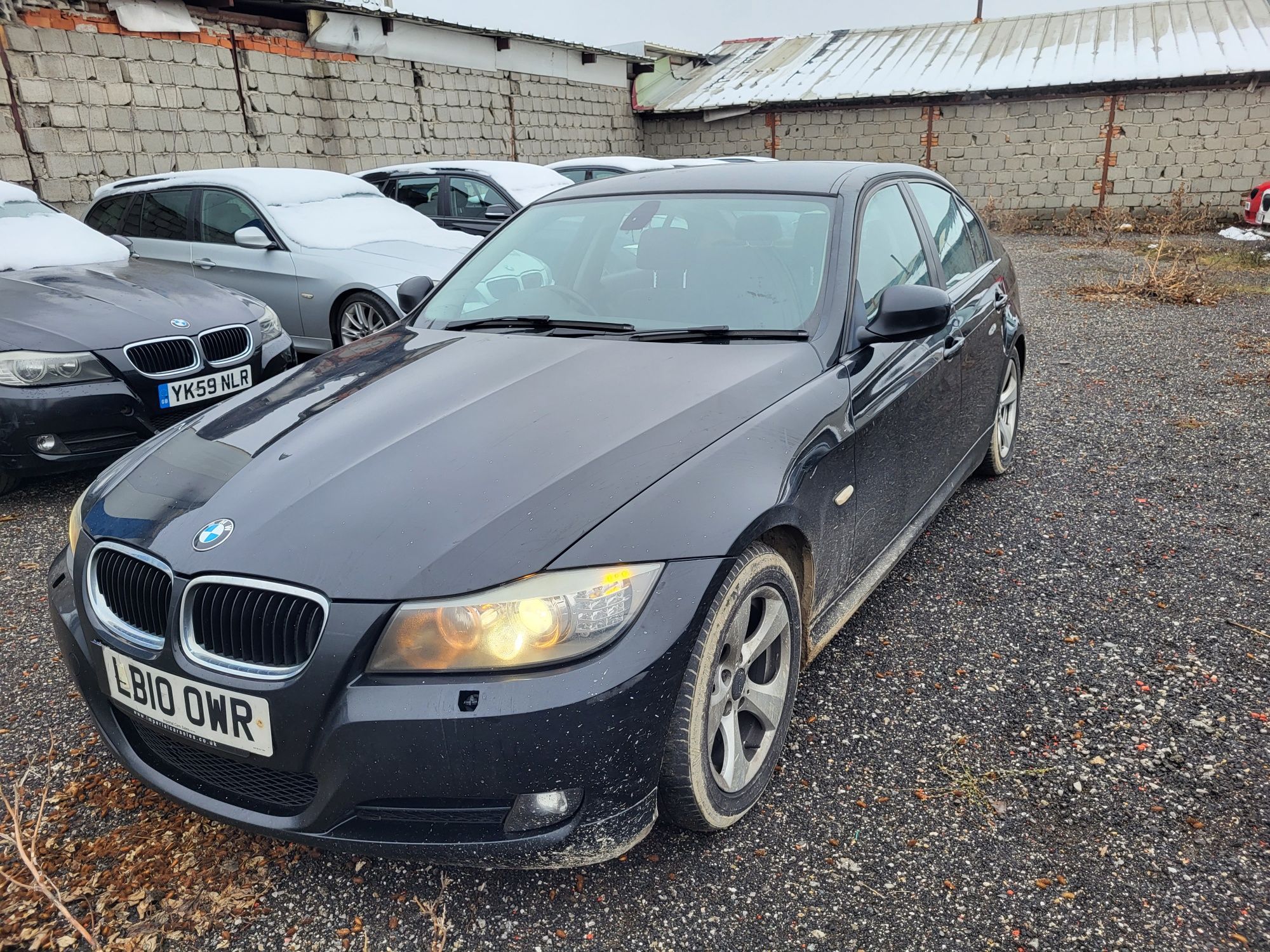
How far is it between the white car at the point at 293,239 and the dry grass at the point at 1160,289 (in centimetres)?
711

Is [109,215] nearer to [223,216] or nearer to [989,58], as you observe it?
[223,216]

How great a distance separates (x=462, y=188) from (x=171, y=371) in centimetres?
538

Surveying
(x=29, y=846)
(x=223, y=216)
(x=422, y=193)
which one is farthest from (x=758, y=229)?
(x=422, y=193)

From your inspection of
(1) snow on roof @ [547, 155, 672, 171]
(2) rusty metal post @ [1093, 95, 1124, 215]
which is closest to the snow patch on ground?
(2) rusty metal post @ [1093, 95, 1124, 215]

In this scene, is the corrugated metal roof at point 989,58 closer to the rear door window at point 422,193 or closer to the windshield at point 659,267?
the rear door window at point 422,193

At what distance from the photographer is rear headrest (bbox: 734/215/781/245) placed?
115 inches

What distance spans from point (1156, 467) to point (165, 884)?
474cm

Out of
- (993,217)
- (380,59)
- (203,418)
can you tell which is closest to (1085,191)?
(993,217)

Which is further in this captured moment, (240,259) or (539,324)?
(240,259)

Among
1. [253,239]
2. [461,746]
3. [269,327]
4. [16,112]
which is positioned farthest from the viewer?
[16,112]

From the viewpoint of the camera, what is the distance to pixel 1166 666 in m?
2.84

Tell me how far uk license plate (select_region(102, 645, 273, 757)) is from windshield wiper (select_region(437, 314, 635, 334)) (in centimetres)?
156

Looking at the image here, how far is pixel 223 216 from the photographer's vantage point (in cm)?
697

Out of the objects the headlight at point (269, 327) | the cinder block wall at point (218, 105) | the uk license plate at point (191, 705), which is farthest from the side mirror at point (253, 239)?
the uk license plate at point (191, 705)
